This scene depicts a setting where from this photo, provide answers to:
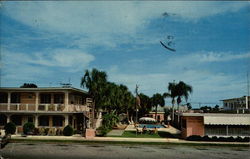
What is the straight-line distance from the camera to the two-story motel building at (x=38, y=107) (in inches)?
1294

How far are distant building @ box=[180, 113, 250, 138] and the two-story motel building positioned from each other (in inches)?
572

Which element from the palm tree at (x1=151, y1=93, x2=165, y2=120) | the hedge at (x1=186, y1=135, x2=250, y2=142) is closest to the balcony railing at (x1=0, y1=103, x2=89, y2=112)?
the hedge at (x1=186, y1=135, x2=250, y2=142)

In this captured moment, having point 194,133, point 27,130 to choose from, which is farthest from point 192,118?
point 27,130

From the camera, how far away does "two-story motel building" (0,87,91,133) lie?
32.9m

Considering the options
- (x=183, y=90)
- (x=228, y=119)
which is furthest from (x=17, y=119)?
(x=183, y=90)

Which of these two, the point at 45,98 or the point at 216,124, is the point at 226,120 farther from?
the point at 45,98

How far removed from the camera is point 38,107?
3325 centimetres

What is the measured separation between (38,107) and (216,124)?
21.8 metres

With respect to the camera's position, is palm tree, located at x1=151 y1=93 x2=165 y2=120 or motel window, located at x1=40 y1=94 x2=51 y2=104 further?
palm tree, located at x1=151 y1=93 x2=165 y2=120

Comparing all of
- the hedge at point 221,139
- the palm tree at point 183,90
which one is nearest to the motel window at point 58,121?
the hedge at point 221,139

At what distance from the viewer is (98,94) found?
33031 millimetres

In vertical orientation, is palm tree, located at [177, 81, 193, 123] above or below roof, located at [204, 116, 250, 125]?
above

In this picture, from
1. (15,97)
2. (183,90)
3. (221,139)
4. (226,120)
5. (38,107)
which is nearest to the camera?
(221,139)

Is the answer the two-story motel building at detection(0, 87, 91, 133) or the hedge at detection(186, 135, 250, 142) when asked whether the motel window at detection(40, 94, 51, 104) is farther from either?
the hedge at detection(186, 135, 250, 142)
